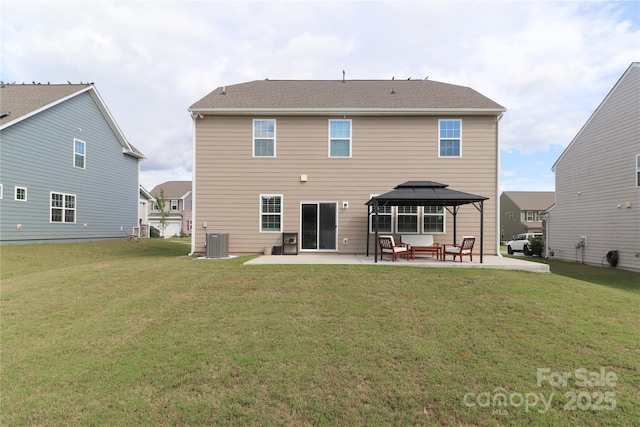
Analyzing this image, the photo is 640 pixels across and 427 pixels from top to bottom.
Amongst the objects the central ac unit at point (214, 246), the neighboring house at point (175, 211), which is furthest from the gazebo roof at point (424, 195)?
the neighboring house at point (175, 211)

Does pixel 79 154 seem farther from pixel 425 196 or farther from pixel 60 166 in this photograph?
pixel 425 196

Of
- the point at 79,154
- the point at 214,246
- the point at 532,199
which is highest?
the point at 79,154

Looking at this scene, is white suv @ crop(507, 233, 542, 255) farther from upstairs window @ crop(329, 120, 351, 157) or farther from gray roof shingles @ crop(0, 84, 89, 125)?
gray roof shingles @ crop(0, 84, 89, 125)

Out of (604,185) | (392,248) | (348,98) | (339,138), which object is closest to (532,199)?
(604,185)

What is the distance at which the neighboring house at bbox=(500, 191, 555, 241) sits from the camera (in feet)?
134

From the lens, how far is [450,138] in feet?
39.9

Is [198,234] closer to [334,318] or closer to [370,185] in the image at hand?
[370,185]

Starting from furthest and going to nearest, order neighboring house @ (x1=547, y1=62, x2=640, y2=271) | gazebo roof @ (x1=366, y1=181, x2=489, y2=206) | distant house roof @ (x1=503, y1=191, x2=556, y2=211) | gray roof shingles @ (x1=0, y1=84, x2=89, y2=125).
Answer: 1. distant house roof @ (x1=503, y1=191, x2=556, y2=211)
2. gray roof shingles @ (x1=0, y1=84, x2=89, y2=125)
3. neighboring house @ (x1=547, y1=62, x2=640, y2=271)
4. gazebo roof @ (x1=366, y1=181, x2=489, y2=206)

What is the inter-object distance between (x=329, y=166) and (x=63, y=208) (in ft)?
45.9

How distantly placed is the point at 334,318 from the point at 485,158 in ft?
33.2

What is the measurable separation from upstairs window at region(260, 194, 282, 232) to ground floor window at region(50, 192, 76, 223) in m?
11.2

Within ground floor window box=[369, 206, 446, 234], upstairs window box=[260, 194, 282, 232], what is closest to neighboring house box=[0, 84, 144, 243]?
upstairs window box=[260, 194, 282, 232]

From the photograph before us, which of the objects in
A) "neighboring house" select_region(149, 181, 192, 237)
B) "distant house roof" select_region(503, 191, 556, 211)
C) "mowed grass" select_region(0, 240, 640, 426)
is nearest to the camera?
"mowed grass" select_region(0, 240, 640, 426)

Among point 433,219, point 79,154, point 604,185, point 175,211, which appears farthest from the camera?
point 175,211
